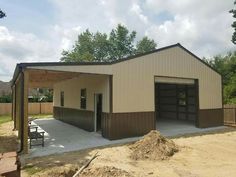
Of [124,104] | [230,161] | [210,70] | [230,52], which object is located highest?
[230,52]

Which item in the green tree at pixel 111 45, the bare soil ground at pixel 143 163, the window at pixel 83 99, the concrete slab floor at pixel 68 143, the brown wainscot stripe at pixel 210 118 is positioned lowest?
the bare soil ground at pixel 143 163

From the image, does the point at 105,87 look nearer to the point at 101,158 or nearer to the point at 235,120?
the point at 101,158

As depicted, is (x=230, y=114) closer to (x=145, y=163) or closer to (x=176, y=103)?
(x=176, y=103)

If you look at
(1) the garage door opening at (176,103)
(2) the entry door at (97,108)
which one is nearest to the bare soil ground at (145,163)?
(2) the entry door at (97,108)

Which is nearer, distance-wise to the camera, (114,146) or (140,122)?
(114,146)

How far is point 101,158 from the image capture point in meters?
9.02

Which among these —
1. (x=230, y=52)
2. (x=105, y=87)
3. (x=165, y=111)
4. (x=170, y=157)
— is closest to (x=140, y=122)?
(x=105, y=87)

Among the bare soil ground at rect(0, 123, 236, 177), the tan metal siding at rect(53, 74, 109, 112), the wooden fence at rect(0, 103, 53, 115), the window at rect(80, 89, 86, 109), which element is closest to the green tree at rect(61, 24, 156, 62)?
the wooden fence at rect(0, 103, 53, 115)

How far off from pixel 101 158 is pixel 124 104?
421 centimetres

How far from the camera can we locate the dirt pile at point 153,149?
9.30m

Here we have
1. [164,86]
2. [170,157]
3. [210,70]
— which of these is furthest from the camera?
[164,86]

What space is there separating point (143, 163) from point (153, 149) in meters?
1.08

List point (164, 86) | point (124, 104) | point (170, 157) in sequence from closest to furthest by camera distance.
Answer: point (170, 157)
point (124, 104)
point (164, 86)

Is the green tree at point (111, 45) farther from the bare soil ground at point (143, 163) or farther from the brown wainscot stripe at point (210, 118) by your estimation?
the bare soil ground at point (143, 163)
